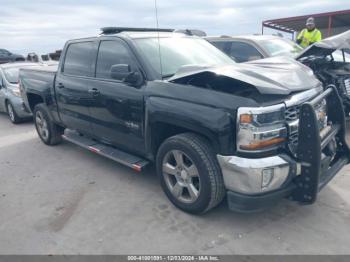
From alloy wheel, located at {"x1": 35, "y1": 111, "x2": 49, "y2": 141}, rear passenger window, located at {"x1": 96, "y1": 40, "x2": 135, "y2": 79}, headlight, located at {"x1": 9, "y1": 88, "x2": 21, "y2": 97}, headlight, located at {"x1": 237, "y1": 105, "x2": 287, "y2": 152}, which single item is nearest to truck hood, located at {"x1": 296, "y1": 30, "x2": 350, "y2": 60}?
headlight, located at {"x1": 237, "y1": 105, "x2": 287, "y2": 152}

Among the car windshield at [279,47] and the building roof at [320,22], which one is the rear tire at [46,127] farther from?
the building roof at [320,22]

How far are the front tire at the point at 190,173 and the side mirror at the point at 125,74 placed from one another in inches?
32.1

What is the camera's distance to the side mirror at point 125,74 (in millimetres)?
3656

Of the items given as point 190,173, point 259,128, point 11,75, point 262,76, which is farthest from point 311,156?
point 11,75

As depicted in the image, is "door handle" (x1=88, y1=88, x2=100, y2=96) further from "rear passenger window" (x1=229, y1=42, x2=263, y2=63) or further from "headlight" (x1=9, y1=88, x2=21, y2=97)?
"headlight" (x1=9, y1=88, x2=21, y2=97)

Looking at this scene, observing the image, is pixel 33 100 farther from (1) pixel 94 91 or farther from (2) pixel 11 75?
(2) pixel 11 75

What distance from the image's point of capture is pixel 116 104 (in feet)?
13.5

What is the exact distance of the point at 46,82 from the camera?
19.0 ft

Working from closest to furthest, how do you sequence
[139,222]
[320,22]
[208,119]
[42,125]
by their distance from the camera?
1. [208,119]
2. [139,222]
3. [42,125]
4. [320,22]

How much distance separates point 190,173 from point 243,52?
4990 millimetres

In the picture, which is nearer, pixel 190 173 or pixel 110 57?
pixel 190 173

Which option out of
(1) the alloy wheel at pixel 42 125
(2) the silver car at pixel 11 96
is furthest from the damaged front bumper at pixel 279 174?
(2) the silver car at pixel 11 96

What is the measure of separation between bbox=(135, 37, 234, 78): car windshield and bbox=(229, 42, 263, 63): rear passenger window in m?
3.01

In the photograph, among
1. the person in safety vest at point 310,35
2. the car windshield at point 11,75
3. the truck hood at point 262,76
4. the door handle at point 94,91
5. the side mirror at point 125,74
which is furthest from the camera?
the person in safety vest at point 310,35
